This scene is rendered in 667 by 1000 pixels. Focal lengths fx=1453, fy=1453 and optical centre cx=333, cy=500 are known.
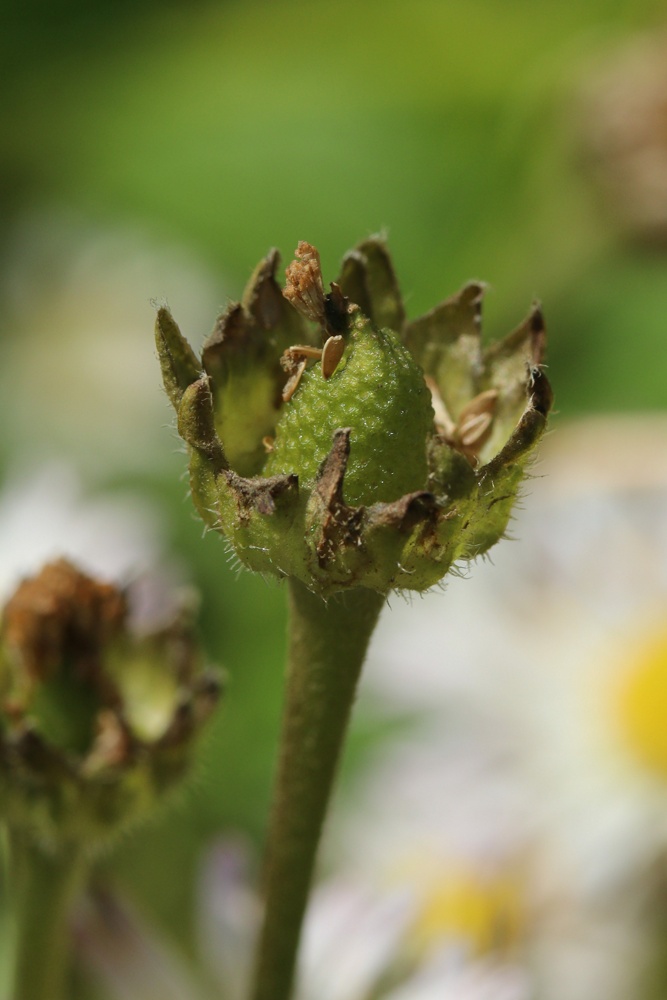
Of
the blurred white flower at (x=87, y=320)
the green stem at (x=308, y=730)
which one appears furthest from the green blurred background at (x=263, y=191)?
the green stem at (x=308, y=730)

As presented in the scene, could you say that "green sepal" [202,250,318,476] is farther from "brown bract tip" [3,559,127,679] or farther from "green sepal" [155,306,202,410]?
"brown bract tip" [3,559,127,679]

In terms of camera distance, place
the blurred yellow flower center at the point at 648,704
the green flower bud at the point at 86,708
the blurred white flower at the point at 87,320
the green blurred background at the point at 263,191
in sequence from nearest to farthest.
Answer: the green flower bud at the point at 86,708 < the blurred yellow flower center at the point at 648,704 < the green blurred background at the point at 263,191 < the blurred white flower at the point at 87,320

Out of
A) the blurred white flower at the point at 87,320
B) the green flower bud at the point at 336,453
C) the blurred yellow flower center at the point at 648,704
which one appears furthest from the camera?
the blurred white flower at the point at 87,320

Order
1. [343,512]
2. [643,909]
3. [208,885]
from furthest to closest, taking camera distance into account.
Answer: [643,909] → [208,885] → [343,512]

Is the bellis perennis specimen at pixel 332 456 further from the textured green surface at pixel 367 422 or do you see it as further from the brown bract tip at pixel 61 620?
the brown bract tip at pixel 61 620

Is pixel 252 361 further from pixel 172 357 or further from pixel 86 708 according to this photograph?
pixel 86 708

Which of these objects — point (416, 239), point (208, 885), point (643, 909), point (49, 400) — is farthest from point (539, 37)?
point (208, 885)

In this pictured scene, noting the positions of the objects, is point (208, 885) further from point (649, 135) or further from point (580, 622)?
point (649, 135)
